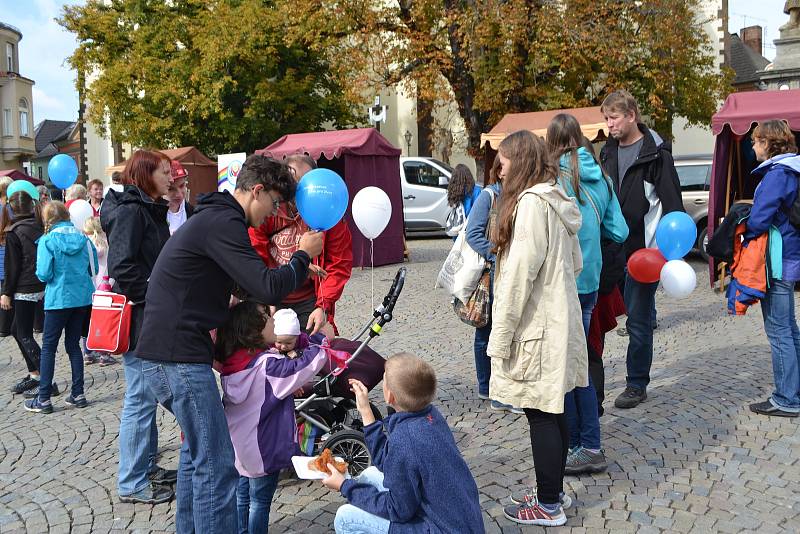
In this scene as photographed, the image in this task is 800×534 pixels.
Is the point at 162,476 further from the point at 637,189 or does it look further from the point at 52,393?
the point at 637,189

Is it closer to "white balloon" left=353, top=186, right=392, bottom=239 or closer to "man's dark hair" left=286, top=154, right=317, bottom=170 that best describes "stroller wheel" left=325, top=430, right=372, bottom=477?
"man's dark hair" left=286, top=154, right=317, bottom=170

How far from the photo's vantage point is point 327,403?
412 centimetres

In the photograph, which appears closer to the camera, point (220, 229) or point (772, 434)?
point (220, 229)

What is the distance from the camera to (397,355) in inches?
112

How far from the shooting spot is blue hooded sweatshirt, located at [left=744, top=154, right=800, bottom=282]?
474 centimetres

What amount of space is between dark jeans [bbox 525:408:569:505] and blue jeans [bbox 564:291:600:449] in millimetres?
513

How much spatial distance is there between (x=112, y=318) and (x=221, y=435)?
56.8 inches

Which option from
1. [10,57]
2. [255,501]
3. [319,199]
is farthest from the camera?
[10,57]

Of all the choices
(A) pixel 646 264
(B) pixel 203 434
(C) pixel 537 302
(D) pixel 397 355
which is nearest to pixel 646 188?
(A) pixel 646 264

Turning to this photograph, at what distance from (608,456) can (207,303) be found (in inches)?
106

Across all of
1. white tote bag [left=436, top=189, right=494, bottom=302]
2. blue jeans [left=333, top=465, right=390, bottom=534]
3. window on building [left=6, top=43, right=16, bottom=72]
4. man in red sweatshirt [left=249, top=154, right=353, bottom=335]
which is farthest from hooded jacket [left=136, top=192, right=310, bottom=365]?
window on building [left=6, top=43, right=16, bottom=72]

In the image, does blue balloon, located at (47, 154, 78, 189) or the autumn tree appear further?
the autumn tree

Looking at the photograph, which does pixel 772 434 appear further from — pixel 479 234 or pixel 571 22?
pixel 571 22

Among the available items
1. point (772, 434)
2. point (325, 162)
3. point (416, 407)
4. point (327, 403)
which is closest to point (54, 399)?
point (327, 403)
